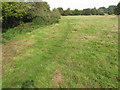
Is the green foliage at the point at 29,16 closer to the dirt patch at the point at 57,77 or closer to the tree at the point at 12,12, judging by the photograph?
the tree at the point at 12,12

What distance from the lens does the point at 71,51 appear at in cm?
546

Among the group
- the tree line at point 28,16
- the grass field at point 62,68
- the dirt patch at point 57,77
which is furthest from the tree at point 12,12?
the dirt patch at point 57,77

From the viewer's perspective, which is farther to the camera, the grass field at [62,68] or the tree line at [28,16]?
the tree line at [28,16]

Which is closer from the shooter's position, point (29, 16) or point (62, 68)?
point (62, 68)

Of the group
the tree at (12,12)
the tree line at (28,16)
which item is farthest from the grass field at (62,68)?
the tree line at (28,16)

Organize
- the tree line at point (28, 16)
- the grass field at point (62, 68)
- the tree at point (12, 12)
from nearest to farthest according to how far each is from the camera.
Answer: the grass field at point (62, 68) → the tree at point (12, 12) → the tree line at point (28, 16)

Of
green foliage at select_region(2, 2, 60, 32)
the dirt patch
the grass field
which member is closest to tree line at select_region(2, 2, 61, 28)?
green foliage at select_region(2, 2, 60, 32)

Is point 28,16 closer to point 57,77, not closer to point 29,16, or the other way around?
point 29,16

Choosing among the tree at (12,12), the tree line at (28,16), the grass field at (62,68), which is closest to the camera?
the grass field at (62,68)

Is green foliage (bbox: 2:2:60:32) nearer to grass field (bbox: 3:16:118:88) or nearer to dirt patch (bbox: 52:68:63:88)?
grass field (bbox: 3:16:118:88)

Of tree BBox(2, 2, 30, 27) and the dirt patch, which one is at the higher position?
tree BBox(2, 2, 30, 27)

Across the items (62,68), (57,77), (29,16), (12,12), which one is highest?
(29,16)

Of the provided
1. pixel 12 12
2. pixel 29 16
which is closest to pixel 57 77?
pixel 12 12

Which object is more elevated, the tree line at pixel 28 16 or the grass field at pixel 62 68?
the tree line at pixel 28 16
